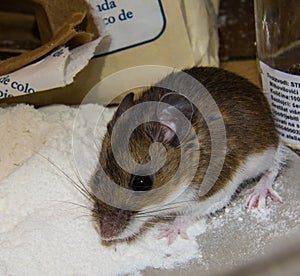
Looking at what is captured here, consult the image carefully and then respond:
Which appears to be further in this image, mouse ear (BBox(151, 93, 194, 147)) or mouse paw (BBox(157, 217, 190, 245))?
mouse paw (BBox(157, 217, 190, 245))

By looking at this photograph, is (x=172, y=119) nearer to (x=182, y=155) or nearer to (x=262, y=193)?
(x=182, y=155)

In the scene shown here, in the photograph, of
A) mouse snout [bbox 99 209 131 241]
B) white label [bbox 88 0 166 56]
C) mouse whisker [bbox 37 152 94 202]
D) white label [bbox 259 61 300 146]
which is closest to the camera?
mouse snout [bbox 99 209 131 241]

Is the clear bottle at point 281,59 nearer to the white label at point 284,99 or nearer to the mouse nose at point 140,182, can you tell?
the white label at point 284,99

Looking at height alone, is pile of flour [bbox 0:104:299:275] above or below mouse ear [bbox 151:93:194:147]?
below

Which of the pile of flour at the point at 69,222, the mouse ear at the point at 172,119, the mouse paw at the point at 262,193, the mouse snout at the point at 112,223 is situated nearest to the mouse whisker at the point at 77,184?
the pile of flour at the point at 69,222

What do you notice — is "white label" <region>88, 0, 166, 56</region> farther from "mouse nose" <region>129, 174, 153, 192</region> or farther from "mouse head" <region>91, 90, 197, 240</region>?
"mouse nose" <region>129, 174, 153, 192</region>

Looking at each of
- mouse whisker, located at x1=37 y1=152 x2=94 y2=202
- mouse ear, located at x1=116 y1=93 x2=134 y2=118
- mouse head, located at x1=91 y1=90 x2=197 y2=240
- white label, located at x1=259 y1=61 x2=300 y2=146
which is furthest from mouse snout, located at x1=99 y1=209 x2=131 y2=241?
white label, located at x1=259 y1=61 x2=300 y2=146
